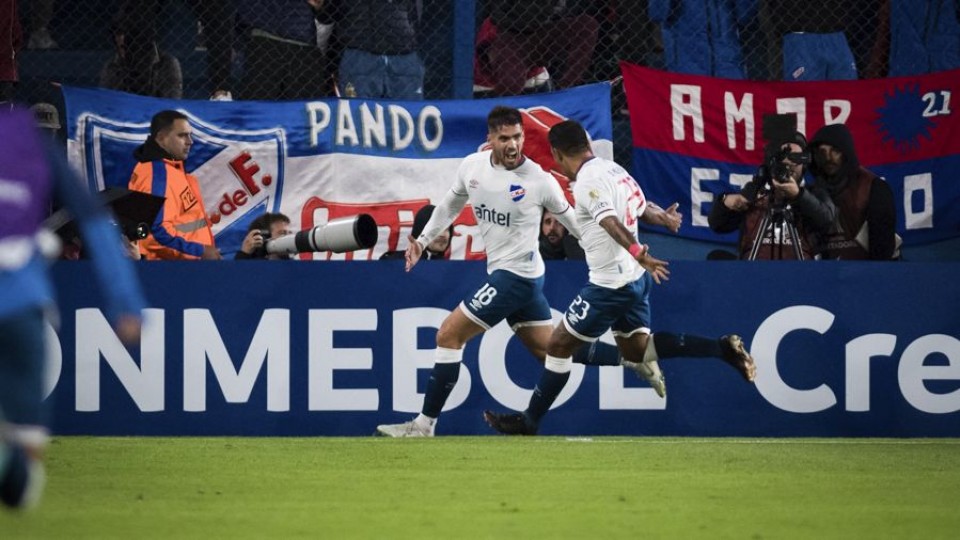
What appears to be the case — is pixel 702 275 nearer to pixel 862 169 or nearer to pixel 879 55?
pixel 862 169

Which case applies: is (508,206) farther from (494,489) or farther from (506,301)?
(494,489)

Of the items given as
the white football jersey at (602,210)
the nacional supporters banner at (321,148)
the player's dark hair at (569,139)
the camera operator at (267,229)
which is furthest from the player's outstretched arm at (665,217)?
the camera operator at (267,229)

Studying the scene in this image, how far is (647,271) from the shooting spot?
11.1 m

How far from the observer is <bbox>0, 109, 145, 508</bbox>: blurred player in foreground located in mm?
5820

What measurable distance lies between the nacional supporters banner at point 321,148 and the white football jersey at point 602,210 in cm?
171

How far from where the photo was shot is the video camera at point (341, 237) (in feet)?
37.1

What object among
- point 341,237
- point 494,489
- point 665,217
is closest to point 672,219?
point 665,217

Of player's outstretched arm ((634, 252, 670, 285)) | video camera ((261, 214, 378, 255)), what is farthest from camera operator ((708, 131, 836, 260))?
video camera ((261, 214, 378, 255))

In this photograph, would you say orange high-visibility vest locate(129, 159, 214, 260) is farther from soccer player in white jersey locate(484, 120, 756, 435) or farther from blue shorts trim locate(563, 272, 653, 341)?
blue shorts trim locate(563, 272, 653, 341)

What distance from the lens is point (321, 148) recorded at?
13.0 metres

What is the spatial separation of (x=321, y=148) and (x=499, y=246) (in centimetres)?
217

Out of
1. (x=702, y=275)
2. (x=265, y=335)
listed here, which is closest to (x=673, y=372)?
(x=702, y=275)

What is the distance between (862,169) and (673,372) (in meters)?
2.06

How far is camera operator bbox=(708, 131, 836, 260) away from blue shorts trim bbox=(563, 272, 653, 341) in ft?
3.83
